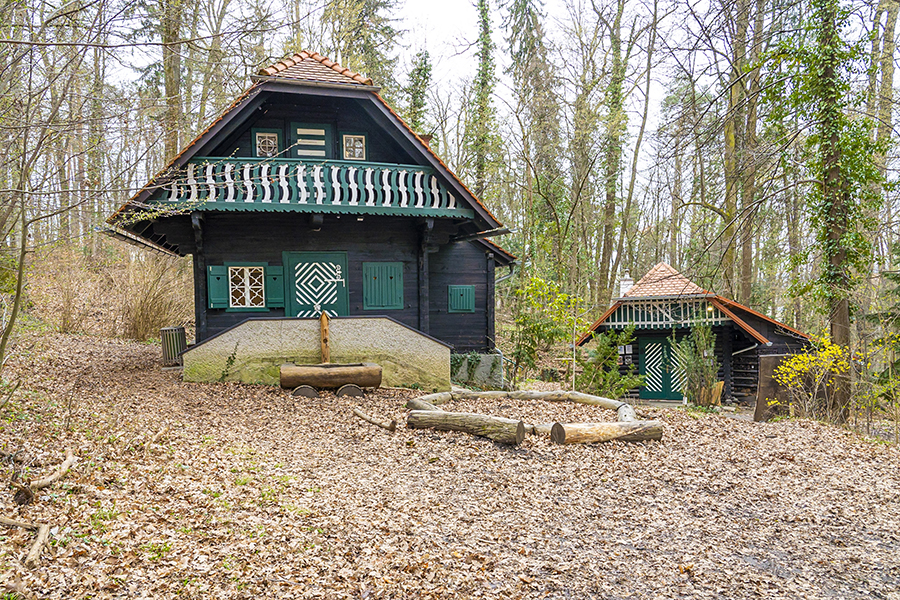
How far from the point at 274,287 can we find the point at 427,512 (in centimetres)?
947

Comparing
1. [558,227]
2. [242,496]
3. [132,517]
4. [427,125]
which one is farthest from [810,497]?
[427,125]

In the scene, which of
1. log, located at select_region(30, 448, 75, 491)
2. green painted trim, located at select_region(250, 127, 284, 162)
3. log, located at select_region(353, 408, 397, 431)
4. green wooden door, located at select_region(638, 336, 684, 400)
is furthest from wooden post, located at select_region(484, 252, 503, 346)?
log, located at select_region(30, 448, 75, 491)

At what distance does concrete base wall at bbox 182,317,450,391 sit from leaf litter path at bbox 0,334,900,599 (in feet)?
7.42

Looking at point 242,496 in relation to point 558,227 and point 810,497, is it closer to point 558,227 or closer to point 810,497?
point 810,497

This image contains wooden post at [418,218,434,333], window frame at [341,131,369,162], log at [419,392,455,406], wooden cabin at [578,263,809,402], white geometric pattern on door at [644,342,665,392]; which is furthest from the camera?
white geometric pattern on door at [644,342,665,392]

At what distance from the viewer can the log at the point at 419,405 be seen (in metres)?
9.51

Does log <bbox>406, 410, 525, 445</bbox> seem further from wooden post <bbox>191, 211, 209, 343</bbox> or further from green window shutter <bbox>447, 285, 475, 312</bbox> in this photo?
green window shutter <bbox>447, 285, 475, 312</bbox>

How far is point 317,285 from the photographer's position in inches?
555

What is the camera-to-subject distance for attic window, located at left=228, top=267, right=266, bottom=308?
13.5 metres

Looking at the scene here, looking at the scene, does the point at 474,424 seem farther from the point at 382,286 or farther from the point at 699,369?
the point at 699,369

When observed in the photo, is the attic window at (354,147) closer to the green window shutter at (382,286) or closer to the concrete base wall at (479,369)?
the green window shutter at (382,286)

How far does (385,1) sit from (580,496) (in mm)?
26607

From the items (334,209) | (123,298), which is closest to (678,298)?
(334,209)

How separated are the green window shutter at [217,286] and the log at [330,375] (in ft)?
11.1
